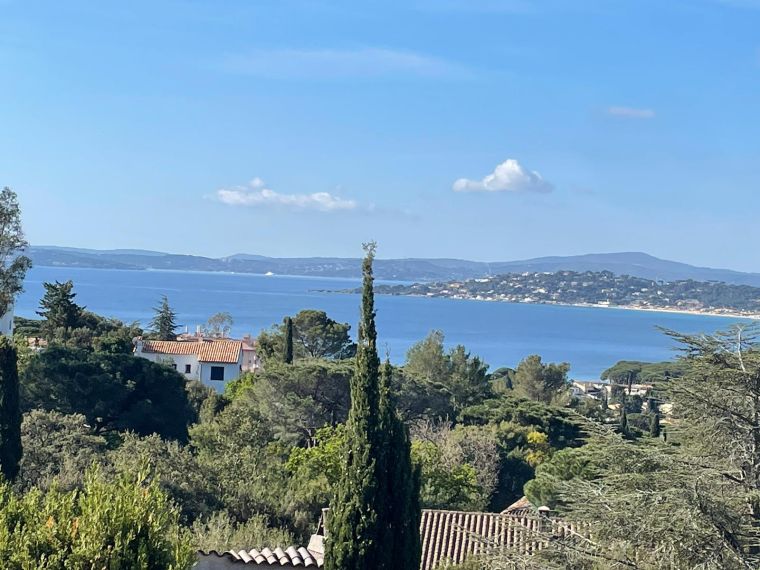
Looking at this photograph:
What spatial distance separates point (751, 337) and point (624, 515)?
8.61ft

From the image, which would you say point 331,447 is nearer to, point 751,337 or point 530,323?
point 751,337

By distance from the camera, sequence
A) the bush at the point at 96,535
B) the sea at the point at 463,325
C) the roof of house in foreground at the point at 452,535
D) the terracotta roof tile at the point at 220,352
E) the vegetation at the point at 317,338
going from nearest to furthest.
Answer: the bush at the point at 96,535
the roof of house in foreground at the point at 452,535
the terracotta roof tile at the point at 220,352
the vegetation at the point at 317,338
the sea at the point at 463,325

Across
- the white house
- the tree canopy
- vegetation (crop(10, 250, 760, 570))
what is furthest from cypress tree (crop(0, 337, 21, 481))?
the white house

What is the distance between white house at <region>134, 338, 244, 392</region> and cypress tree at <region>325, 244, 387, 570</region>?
34.5 metres

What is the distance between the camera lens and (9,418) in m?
17.2

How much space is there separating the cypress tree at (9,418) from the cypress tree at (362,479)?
860 centimetres

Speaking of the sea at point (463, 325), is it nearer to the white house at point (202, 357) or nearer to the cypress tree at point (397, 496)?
the white house at point (202, 357)

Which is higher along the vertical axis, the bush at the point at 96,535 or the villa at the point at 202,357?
the bush at the point at 96,535

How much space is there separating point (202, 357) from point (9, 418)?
29475 mm

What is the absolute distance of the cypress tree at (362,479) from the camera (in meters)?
10.5

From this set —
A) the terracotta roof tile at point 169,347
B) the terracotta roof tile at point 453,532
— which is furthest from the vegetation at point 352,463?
the terracotta roof tile at point 169,347

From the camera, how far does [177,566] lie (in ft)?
23.0

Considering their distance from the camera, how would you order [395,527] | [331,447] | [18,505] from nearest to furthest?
1. [18,505]
2. [395,527]
3. [331,447]

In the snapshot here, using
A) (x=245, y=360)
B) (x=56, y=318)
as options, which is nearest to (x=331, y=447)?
(x=56, y=318)
